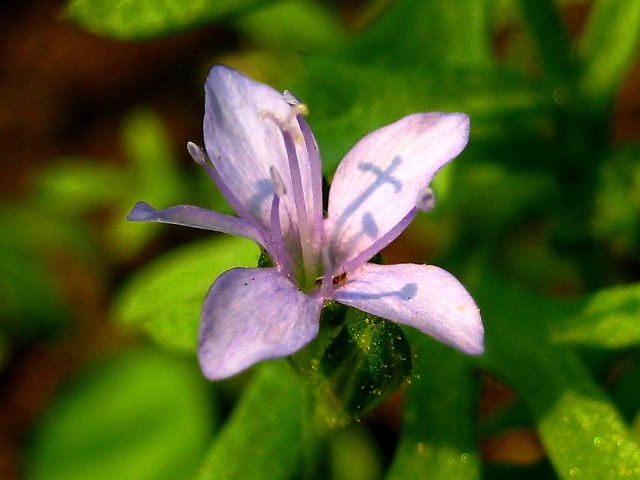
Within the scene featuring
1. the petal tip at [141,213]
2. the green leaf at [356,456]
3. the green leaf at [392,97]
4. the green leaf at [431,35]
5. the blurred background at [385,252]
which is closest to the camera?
the petal tip at [141,213]

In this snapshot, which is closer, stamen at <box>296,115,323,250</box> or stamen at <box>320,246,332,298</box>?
stamen at <box>320,246,332,298</box>

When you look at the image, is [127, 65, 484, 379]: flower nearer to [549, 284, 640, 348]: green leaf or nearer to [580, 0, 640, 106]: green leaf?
[549, 284, 640, 348]: green leaf

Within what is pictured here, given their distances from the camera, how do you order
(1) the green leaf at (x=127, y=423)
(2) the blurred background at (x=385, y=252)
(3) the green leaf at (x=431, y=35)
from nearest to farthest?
(2) the blurred background at (x=385, y=252) → (3) the green leaf at (x=431, y=35) → (1) the green leaf at (x=127, y=423)

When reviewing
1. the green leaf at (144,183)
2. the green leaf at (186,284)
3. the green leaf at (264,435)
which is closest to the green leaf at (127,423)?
the green leaf at (144,183)

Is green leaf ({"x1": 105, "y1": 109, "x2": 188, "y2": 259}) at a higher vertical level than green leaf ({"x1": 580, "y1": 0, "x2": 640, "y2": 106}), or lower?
lower

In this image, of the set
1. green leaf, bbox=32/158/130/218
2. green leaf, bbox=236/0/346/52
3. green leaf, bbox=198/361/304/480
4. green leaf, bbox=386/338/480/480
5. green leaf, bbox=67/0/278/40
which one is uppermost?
green leaf, bbox=67/0/278/40

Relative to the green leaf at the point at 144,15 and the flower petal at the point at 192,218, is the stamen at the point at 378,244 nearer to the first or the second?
the flower petal at the point at 192,218

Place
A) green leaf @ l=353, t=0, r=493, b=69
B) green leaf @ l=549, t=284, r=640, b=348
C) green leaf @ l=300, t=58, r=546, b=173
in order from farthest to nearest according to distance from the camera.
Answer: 1. green leaf @ l=353, t=0, r=493, b=69
2. green leaf @ l=300, t=58, r=546, b=173
3. green leaf @ l=549, t=284, r=640, b=348

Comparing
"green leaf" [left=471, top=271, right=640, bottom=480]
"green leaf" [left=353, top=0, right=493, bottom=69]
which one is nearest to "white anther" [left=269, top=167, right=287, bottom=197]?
"green leaf" [left=471, top=271, right=640, bottom=480]
